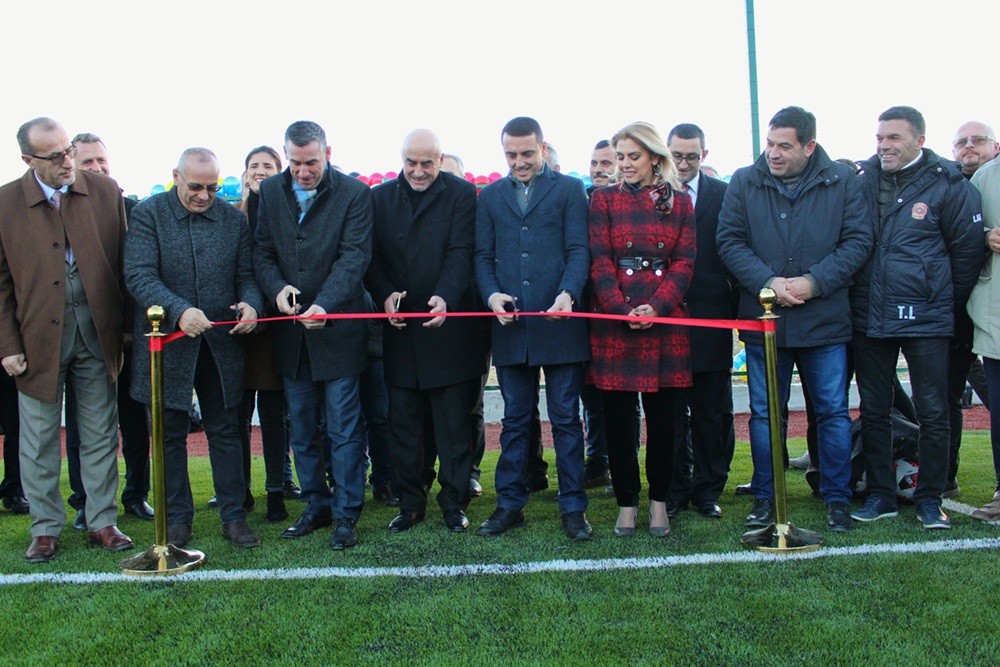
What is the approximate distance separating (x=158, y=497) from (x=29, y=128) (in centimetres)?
198

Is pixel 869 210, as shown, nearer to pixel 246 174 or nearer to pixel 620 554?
pixel 620 554

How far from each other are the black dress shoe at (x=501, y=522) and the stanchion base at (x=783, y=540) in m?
1.23

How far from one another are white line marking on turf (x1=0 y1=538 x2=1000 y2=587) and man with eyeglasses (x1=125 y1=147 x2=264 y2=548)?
540mm

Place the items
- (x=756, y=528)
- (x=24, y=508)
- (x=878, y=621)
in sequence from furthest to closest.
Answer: (x=24, y=508), (x=756, y=528), (x=878, y=621)

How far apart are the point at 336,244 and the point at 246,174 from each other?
64.3 inches

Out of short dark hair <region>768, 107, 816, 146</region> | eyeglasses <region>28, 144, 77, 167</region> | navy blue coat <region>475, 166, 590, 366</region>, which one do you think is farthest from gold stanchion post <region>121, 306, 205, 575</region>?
short dark hair <region>768, 107, 816, 146</region>

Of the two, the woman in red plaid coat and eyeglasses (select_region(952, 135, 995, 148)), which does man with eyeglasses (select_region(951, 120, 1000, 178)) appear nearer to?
eyeglasses (select_region(952, 135, 995, 148))

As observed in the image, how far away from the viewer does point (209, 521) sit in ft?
18.6

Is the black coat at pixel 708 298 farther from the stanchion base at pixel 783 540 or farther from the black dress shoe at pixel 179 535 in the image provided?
the black dress shoe at pixel 179 535

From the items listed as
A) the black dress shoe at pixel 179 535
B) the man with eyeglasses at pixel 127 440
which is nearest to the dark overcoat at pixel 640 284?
the black dress shoe at pixel 179 535

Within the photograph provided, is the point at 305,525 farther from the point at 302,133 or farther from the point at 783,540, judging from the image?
the point at 783,540

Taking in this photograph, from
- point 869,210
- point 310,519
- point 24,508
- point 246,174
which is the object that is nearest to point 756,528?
point 869,210

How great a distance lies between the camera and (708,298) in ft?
18.1

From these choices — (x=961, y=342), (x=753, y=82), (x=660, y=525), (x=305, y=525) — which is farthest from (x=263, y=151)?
(x=753, y=82)
